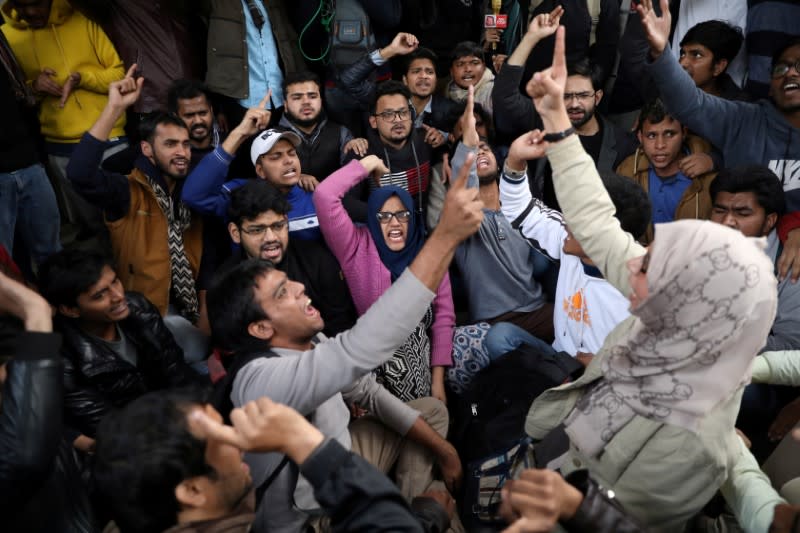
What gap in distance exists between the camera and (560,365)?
2.60 m

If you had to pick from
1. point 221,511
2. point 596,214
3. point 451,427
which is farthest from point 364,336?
point 451,427

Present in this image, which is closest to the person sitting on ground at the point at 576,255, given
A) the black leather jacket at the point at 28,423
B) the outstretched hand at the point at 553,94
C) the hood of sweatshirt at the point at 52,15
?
the outstretched hand at the point at 553,94

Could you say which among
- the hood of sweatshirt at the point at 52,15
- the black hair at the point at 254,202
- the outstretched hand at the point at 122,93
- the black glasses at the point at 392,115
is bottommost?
the black hair at the point at 254,202

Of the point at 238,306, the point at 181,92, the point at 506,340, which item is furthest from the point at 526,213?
the point at 181,92

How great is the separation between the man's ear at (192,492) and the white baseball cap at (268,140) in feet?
7.50

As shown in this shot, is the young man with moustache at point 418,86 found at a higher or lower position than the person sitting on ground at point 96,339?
higher

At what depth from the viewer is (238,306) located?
77.0 inches

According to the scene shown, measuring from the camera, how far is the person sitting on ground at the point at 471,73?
4.31 meters

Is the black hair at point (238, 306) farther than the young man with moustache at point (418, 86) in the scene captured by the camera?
No

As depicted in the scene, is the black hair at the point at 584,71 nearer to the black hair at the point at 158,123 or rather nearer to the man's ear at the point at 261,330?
the black hair at the point at 158,123

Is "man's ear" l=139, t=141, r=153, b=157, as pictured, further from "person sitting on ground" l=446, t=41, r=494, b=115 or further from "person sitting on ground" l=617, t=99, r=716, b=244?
"person sitting on ground" l=617, t=99, r=716, b=244

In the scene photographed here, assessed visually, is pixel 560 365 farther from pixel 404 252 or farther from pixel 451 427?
pixel 404 252

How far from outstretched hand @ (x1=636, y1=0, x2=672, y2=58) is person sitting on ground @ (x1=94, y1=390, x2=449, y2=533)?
7.66ft

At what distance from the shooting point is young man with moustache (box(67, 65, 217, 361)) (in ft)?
10.6
